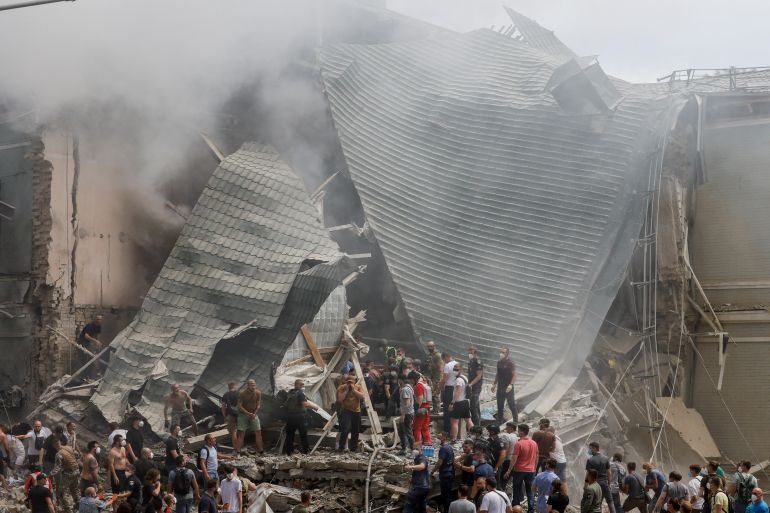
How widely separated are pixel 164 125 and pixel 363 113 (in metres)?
4.41

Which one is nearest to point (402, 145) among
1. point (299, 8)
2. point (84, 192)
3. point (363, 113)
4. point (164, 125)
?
point (363, 113)

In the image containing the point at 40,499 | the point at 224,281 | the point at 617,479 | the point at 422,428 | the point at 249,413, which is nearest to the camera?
the point at 40,499

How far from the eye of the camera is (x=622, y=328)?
23.0 m

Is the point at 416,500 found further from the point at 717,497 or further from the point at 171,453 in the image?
the point at 717,497

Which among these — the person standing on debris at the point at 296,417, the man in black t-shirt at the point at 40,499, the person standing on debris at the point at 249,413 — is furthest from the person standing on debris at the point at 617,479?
the man in black t-shirt at the point at 40,499

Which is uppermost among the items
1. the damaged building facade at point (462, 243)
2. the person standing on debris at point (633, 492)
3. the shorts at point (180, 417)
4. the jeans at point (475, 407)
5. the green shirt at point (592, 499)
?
the damaged building facade at point (462, 243)

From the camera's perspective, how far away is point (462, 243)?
2256cm

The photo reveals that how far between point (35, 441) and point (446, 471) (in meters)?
6.36

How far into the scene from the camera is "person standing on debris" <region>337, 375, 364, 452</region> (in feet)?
56.2

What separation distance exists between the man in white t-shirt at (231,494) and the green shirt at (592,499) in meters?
4.47

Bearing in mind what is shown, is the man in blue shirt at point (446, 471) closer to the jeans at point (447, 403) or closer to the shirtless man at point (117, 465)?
the jeans at point (447, 403)

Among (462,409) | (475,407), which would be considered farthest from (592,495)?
(475,407)

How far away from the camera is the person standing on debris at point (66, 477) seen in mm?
15023

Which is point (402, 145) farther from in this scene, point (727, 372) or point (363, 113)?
point (727, 372)
